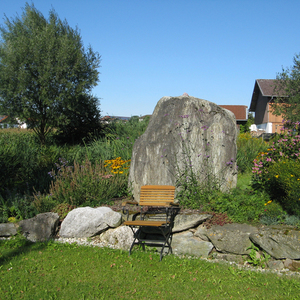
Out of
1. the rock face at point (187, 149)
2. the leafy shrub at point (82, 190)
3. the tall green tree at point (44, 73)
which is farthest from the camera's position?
the tall green tree at point (44, 73)

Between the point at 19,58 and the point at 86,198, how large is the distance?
1002 centimetres

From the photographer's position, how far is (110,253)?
5055mm

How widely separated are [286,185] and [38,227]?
4445 mm

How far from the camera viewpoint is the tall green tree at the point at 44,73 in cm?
1422

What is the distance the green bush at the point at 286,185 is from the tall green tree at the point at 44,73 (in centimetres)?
1062

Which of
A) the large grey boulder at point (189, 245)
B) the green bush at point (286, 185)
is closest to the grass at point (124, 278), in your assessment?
the large grey boulder at point (189, 245)

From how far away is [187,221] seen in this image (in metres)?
5.42

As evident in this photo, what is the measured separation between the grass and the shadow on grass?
0.02 meters

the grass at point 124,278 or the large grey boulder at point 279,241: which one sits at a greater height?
the large grey boulder at point 279,241

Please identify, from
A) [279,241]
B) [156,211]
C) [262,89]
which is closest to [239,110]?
[262,89]

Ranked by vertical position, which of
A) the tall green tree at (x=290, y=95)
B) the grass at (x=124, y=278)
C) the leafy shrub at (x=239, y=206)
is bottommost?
the grass at (x=124, y=278)

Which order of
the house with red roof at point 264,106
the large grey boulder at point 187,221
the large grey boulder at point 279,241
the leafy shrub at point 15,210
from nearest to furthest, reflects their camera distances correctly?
1. the large grey boulder at point 279,241
2. the large grey boulder at point 187,221
3. the leafy shrub at point 15,210
4. the house with red roof at point 264,106

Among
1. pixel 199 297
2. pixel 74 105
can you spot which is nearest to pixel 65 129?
pixel 74 105

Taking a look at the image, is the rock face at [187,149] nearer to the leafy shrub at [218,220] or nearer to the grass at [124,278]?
the leafy shrub at [218,220]
